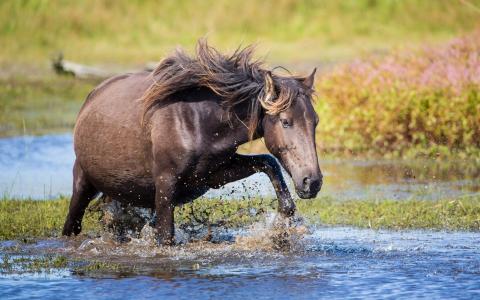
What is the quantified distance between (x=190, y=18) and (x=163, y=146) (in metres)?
21.1

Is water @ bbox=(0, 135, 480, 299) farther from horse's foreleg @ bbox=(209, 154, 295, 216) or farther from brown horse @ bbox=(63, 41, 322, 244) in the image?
brown horse @ bbox=(63, 41, 322, 244)

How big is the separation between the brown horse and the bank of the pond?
960 mm

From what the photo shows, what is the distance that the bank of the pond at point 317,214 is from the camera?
10422 mm

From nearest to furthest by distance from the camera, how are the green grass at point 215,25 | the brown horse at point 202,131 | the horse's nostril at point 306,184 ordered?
the horse's nostril at point 306,184
the brown horse at point 202,131
the green grass at point 215,25

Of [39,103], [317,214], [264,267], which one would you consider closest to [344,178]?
[317,214]

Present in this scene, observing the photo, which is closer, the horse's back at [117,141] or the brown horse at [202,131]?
the brown horse at [202,131]

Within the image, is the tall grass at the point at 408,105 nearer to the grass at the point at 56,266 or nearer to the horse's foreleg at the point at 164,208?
the horse's foreleg at the point at 164,208

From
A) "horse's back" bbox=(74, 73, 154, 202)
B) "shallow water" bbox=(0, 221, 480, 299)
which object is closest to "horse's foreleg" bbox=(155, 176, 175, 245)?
"shallow water" bbox=(0, 221, 480, 299)

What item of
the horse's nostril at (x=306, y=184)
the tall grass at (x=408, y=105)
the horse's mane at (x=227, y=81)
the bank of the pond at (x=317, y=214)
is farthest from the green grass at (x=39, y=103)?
Result: the horse's nostril at (x=306, y=184)

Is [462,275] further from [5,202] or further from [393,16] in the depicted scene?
[393,16]

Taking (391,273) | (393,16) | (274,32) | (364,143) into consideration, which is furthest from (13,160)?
(393,16)

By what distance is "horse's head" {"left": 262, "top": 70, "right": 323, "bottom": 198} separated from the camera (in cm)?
840

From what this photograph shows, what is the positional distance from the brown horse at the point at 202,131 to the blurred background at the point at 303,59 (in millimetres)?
3404

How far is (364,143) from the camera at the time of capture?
15602 mm
